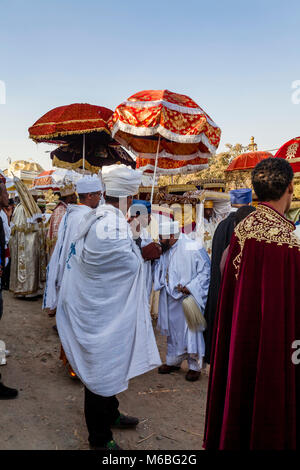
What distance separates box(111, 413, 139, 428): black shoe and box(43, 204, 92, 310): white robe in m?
1.98

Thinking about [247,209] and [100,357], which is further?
[247,209]

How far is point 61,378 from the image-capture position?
13.2 ft

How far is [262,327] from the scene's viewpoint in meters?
1.92

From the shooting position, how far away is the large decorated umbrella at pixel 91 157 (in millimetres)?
7832

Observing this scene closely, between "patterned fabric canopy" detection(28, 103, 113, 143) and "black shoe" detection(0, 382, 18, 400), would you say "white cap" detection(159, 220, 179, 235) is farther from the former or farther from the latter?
"patterned fabric canopy" detection(28, 103, 113, 143)

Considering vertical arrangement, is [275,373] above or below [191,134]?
below

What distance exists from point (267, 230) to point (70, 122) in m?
5.37

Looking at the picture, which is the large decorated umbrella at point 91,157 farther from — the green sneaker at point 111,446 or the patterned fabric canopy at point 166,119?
the green sneaker at point 111,446

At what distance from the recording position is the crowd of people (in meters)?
1.88

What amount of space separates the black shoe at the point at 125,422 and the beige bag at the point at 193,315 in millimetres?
1378

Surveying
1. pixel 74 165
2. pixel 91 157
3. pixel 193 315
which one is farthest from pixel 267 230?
pixel 74 165
